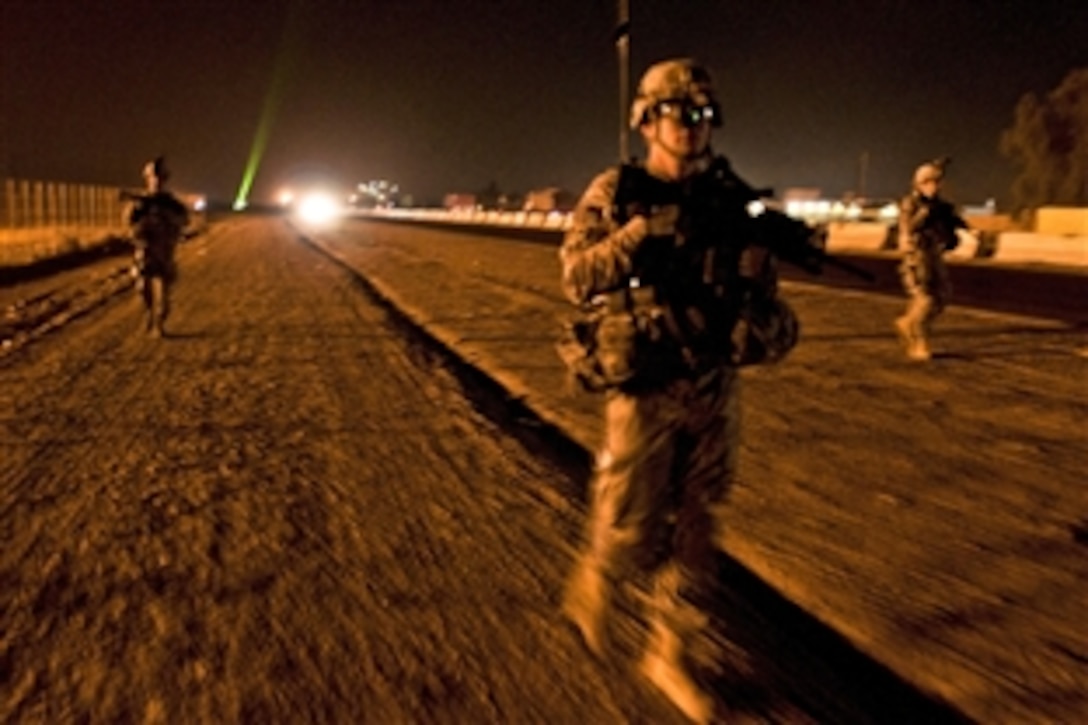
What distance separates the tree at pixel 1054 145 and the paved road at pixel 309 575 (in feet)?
212

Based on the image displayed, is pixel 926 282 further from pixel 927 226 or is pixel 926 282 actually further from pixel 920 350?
pixel 920 350

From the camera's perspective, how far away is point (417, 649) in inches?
152

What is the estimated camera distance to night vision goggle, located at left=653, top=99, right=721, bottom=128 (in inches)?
126

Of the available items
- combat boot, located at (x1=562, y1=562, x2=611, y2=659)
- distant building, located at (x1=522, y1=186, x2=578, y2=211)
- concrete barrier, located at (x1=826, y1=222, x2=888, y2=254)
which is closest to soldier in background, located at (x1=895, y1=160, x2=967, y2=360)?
combat boot, located at (x1=562, y1=562, x2=611, y2=659)

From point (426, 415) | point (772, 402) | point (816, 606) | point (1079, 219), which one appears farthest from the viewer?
point (1079, 219)

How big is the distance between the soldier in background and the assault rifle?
7.22m

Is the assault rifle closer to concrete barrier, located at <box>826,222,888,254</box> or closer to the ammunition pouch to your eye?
the ammunition pouch

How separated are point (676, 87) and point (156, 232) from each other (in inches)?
399

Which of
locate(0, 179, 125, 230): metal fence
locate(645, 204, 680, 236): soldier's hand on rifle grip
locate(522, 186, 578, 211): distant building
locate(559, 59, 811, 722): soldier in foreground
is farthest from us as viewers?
locate(522, 186, 578, 211): distant building

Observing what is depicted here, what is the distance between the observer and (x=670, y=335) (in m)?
3.27

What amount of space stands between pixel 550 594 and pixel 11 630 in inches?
83.5

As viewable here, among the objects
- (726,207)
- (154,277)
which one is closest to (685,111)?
(726,207)

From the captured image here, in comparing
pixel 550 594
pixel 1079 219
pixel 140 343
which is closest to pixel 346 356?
pixel 140 343

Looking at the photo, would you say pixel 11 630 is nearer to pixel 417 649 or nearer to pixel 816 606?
pixel 417 649
